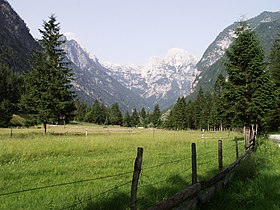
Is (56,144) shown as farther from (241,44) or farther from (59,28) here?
(59,28)

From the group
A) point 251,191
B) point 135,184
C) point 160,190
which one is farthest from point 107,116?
point 135,184

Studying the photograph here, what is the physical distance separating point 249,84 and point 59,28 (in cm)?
2335

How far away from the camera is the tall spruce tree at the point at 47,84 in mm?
35531

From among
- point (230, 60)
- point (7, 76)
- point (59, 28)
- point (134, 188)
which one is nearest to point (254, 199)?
point (134, 188)

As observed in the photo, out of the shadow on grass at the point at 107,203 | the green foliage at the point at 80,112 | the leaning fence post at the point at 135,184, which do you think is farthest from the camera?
the green foliage at the point at 80,112

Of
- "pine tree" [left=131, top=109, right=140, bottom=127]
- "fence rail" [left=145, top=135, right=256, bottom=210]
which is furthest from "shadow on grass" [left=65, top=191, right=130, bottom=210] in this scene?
"pine tree" [left=131, top=109, right=140, bottom=127]

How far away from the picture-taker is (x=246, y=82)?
1062 inches

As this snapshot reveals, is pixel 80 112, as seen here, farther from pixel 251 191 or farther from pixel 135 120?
pixel 251 191

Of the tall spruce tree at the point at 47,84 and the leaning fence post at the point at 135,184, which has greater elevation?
the tall spruce tree at the point at 47,84

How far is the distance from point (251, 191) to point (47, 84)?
2895 cm

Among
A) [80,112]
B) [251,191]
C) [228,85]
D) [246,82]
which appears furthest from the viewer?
[80,112]

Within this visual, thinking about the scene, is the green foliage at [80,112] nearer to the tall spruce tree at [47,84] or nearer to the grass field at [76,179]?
the tall spruce tree at [47,84]

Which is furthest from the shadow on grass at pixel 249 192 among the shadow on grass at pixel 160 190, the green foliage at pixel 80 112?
the green foliage at pixel 80 112

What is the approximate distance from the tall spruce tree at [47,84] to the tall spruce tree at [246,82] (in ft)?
58.8
